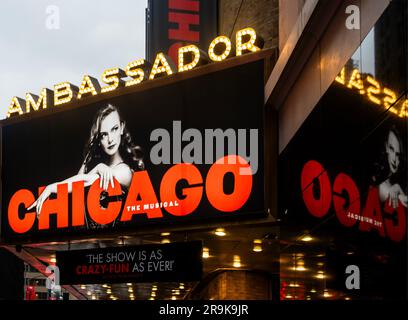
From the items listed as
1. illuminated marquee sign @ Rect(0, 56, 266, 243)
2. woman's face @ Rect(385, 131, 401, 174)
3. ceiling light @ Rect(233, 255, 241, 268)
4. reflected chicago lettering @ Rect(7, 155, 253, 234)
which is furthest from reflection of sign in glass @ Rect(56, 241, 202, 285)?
woman's face @ Rect(385, 131, 401, 174)

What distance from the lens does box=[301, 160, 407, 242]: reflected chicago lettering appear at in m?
8.98

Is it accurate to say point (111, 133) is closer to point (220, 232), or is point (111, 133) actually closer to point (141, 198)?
point (141, 198)

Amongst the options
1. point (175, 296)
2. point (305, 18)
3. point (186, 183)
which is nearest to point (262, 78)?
point (186, 183)

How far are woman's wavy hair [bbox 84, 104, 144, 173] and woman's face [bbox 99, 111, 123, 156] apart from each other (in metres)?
0.10

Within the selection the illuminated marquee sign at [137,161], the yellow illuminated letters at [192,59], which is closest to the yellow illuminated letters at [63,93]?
the illuminated marquee sign at [137,161]

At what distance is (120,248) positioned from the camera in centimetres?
1898

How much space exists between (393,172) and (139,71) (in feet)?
41.0

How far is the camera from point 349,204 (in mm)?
11328

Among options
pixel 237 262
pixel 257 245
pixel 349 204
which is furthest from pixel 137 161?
pixel 349 204

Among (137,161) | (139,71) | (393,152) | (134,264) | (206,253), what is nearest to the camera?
(393,152)

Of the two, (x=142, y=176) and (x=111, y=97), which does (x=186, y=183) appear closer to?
→ (x=142, y=176)

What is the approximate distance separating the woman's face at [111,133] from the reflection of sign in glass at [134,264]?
2966 mm
